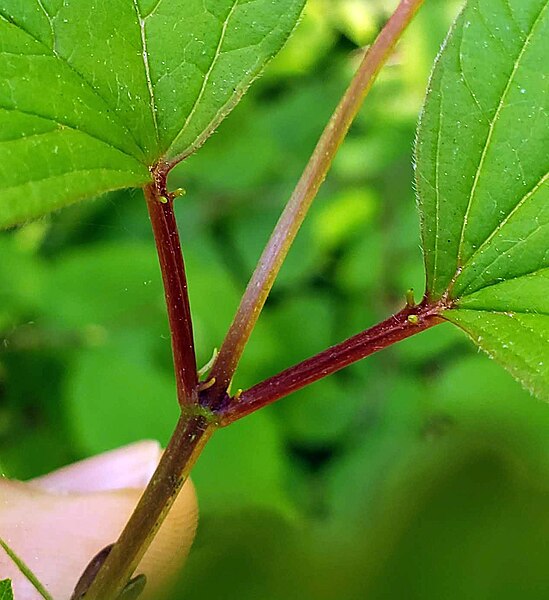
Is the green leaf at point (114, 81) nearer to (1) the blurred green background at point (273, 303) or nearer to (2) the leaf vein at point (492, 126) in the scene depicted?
(2) the leaf vein at point (492, 126)

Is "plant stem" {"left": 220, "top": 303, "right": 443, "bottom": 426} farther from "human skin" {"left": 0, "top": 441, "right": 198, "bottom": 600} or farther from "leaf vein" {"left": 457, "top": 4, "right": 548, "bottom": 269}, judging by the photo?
"human skin" {"left": 0, "top": 441, "right": 198, "bottom": 600}

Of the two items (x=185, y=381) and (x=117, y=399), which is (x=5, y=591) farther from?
(x=117, y=399)

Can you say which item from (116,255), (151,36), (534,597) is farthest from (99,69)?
(116,255)

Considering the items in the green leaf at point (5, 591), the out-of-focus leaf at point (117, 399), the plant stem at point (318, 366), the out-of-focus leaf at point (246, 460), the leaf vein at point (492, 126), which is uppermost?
the out-of-focus leaf at point (117, 399)

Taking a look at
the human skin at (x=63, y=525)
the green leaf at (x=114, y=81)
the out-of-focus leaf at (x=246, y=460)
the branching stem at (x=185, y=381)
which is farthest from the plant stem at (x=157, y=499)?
the out-of-focus leaf at (x=246, y=460)

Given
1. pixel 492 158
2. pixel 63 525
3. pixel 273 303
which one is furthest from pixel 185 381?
pixel 273 303
